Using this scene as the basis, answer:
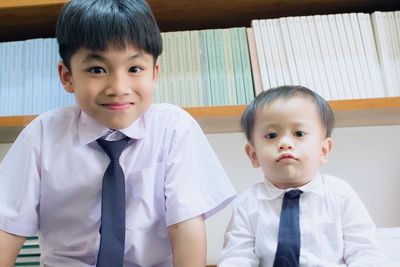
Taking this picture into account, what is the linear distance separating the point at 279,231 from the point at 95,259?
40 cm

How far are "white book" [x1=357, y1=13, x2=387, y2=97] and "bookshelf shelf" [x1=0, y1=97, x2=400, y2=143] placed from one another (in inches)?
2.4

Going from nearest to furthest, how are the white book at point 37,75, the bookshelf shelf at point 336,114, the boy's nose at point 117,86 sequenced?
1. the boy's nose at point 117,86
2. the bookshelf shelf at point 336,114
3. the white book at point 37,75

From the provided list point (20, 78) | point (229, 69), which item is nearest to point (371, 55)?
point (229, 69)

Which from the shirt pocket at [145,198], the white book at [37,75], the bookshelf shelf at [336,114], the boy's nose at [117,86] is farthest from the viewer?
the white book at [37,75]

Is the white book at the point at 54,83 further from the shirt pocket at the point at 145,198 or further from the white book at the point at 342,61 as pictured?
the white book at the point at 342,61

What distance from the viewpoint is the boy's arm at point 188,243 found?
896mm

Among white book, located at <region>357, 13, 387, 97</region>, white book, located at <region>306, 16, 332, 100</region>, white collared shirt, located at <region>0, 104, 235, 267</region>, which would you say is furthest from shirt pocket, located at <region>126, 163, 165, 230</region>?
white book, located at <region>357, 13, 387, 97</region>

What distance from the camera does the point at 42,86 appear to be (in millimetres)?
1301

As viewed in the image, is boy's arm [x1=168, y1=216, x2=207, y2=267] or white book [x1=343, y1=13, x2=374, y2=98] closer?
boy's arm [x1=168, y1=216, x2=207, y2=267]

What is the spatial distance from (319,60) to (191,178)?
0.58m

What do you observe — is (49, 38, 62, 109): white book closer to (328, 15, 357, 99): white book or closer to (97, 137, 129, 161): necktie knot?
(97, 137, 129, 161): necktie knot

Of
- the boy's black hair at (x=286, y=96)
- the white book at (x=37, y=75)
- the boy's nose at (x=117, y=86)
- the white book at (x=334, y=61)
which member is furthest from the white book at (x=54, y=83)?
the white book at (x=334, y=61)

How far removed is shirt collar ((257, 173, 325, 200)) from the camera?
0.96 m

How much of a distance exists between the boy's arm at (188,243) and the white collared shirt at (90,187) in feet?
0.10
